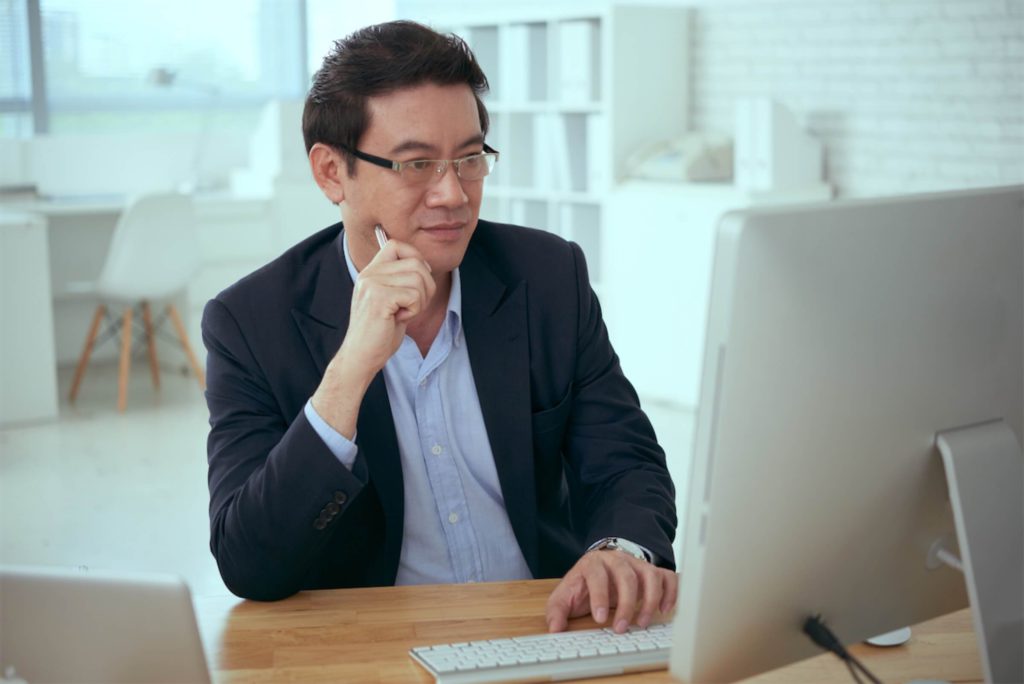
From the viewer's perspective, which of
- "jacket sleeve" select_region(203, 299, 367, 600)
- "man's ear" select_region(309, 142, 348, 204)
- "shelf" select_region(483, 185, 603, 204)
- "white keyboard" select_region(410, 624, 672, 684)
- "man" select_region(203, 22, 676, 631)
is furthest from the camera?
"shelf" select_region(483, 185, 603, 204)

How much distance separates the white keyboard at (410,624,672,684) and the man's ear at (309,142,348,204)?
Result: 702mm

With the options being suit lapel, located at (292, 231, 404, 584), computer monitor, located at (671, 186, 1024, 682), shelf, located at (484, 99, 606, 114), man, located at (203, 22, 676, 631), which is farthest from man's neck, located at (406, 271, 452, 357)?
shelf, located at (484, 99, 606, 114)

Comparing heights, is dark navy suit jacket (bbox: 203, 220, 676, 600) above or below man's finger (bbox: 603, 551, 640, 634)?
above

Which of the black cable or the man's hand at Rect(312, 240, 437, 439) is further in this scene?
the man's hand at Rect(312, 240, 437, 439)

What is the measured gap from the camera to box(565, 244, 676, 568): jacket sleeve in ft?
5.12

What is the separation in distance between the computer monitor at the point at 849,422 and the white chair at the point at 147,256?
4.77 m

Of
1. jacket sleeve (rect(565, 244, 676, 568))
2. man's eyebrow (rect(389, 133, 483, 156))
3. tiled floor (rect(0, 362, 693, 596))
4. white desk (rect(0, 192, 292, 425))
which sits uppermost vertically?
man's eyebrow (rect(389, 133, 483, 156))

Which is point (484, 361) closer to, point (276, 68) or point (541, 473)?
point (541, 473)

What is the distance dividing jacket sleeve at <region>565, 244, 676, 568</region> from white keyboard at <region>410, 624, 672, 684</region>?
0.93ft

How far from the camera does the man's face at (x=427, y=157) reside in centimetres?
160

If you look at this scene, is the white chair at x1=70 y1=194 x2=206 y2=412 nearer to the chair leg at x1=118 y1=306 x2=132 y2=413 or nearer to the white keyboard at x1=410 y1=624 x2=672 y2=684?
the chair leg at x1=118 y1=306 x2=132 y2=413

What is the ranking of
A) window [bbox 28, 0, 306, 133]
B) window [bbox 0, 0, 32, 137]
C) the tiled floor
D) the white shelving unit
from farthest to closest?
window [bbox 28, 0, 306, 133]
window [bbox 0, 0, 32, 137]
the white shelving unit
the tiled floor

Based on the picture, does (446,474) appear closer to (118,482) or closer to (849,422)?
(849,422)

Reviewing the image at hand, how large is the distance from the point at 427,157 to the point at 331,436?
1.31 ft
